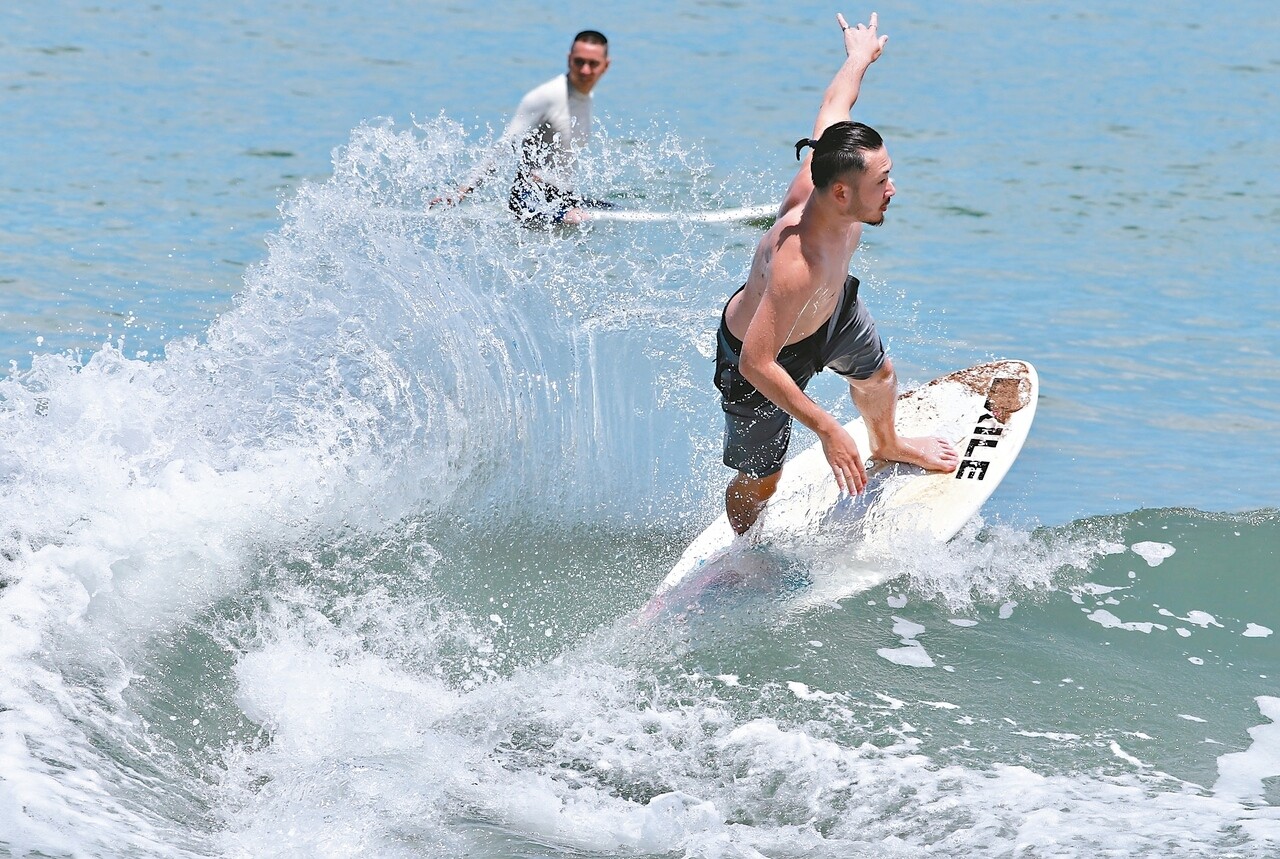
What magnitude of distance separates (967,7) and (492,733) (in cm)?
2010

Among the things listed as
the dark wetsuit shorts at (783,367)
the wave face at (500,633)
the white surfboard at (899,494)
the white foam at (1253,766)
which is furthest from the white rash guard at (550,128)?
the white foam at (1253,766)

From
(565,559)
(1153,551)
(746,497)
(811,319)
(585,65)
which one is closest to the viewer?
(811,319)

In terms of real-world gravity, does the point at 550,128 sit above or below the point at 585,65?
below

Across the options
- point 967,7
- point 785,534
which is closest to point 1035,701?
point 785,534

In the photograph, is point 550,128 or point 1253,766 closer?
point 1253,766

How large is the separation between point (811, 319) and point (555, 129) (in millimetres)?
5507

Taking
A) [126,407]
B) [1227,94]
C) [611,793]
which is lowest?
[611,793]

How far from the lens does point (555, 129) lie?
10281 millimetres

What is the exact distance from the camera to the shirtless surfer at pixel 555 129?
10164 millimetres

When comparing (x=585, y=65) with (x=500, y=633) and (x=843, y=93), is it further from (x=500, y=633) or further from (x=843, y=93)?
(x=500, y=633)

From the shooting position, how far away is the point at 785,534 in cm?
611

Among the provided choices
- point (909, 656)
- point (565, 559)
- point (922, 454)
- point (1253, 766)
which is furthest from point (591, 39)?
Result: point (1253, 766)

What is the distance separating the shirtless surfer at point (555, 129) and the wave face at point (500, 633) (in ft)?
8.42

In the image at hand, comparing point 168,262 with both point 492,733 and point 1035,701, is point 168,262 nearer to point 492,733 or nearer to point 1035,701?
point 492,733
